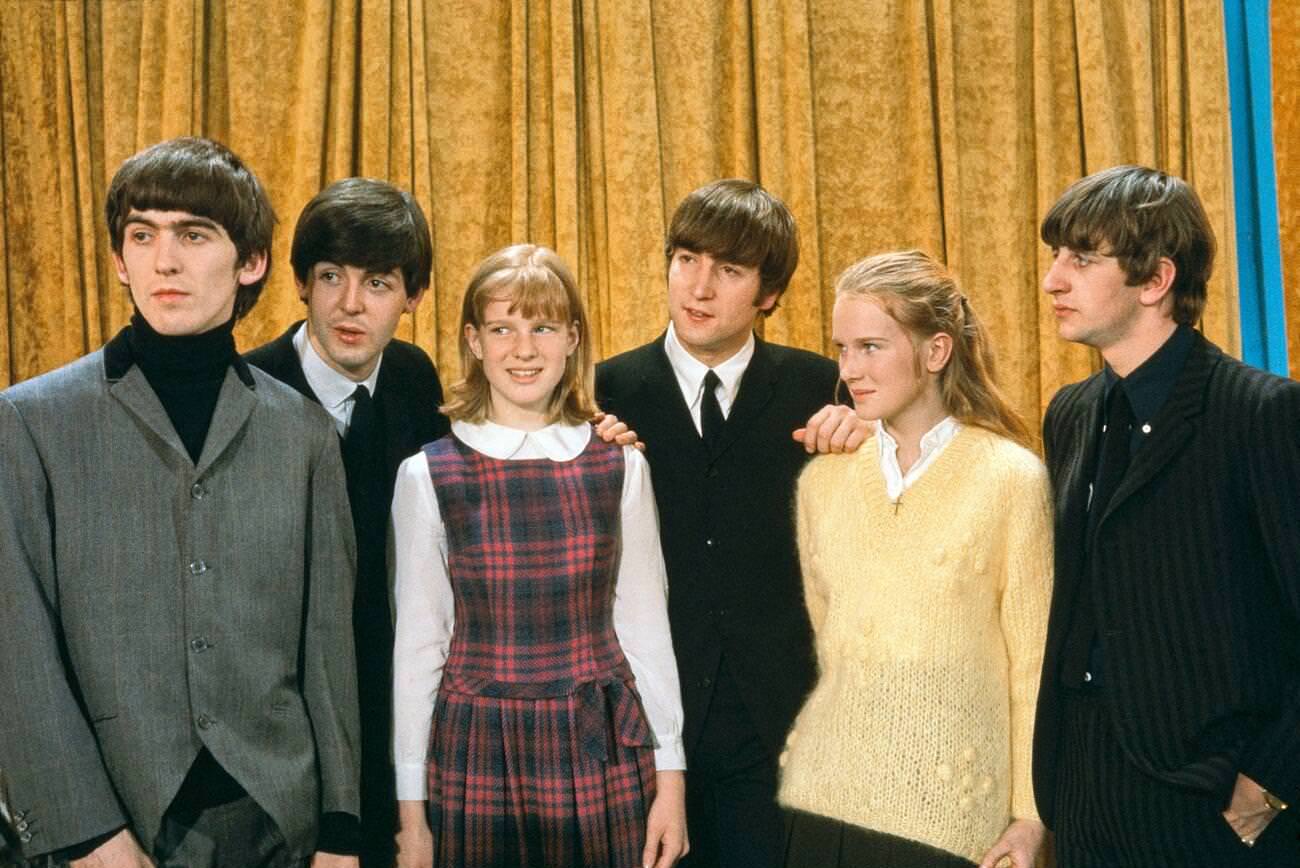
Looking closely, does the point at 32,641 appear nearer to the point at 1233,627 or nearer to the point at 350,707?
the point at 350,707

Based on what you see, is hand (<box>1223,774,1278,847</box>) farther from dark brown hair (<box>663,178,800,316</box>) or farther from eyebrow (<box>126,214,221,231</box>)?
eyebrow (<box>126,214,221,231</box>)

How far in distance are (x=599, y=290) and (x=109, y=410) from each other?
1915 mm

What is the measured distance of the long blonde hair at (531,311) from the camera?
7.15ft

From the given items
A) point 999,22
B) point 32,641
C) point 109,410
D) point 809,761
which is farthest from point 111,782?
point 999,22

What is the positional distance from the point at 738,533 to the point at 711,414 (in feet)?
0.74

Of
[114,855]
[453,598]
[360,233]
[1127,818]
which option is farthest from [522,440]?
[1127,818]

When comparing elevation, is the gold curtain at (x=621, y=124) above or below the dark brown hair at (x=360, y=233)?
above

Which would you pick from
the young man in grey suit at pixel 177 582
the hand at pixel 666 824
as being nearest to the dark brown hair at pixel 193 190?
the young man in grey suit at pixel 177 582

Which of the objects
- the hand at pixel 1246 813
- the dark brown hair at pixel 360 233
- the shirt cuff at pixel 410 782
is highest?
the dark brown hair at pixel 360 233

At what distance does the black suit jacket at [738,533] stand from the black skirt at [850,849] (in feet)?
0.82

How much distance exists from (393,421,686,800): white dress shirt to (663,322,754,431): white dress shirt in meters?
Result: 0.24

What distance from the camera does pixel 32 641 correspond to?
1.68 metres

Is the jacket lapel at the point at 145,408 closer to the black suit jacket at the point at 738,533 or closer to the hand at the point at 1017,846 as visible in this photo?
the black suit jacket at the point at 738,533

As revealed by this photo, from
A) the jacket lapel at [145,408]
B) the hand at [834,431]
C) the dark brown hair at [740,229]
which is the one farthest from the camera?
the dark brown hair at [740,229]
